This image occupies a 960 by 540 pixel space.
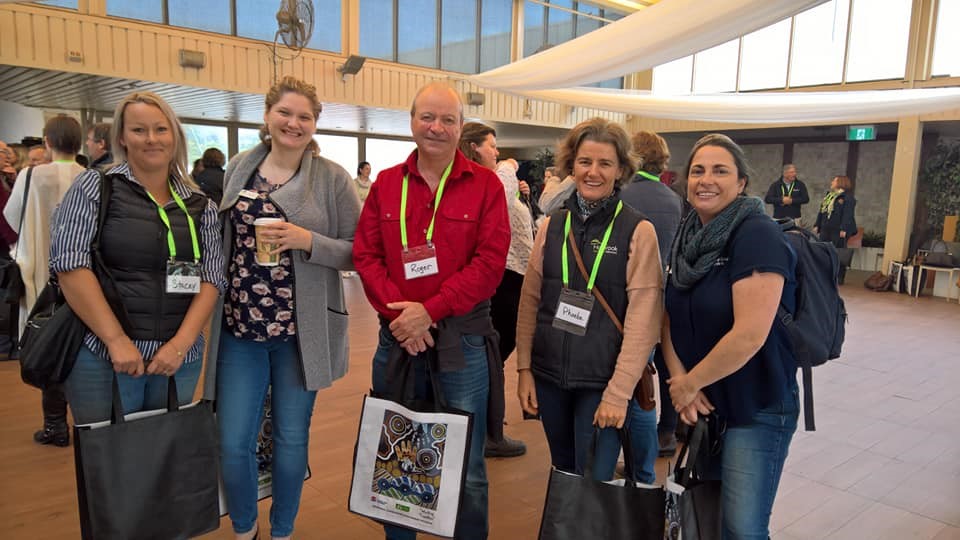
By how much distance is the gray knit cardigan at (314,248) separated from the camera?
6.55ft

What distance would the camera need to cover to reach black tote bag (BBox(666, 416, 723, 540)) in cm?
171

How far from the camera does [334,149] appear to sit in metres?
14.8

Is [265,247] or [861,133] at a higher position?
[861,133]

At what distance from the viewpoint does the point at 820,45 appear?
1177 cm

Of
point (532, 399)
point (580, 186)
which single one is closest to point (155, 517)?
point (532, 399)

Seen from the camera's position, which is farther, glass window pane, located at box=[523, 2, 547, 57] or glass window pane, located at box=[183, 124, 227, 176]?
glass window pane, located at box=[183, 124, 227, 176]

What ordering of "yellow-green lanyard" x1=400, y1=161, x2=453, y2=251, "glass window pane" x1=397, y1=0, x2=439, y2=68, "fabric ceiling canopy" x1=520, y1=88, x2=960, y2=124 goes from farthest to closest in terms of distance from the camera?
1. "glass window pane" x1=397, y1=0, x2=439, y2=68
2. "fabric ceiling canopy" x1=520, y1=88, x2=960, y2=124
3. "yellow-green lanyard" x1=400, y1=161, x2=453, y2=251

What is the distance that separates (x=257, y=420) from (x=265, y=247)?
63cm

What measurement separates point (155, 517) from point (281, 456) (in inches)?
16.3

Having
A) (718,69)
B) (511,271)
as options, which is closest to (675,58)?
(511,271)

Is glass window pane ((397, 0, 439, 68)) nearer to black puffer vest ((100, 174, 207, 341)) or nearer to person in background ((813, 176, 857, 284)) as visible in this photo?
person in background ((813, 176, 857, 284))

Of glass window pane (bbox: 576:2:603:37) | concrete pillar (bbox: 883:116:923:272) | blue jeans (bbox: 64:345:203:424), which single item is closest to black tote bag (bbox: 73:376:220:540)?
blue jeans (bbox: 64:345:203:424)

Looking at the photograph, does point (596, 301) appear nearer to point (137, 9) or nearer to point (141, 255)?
point (141, 255)

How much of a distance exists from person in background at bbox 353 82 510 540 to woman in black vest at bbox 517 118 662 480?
197mm
